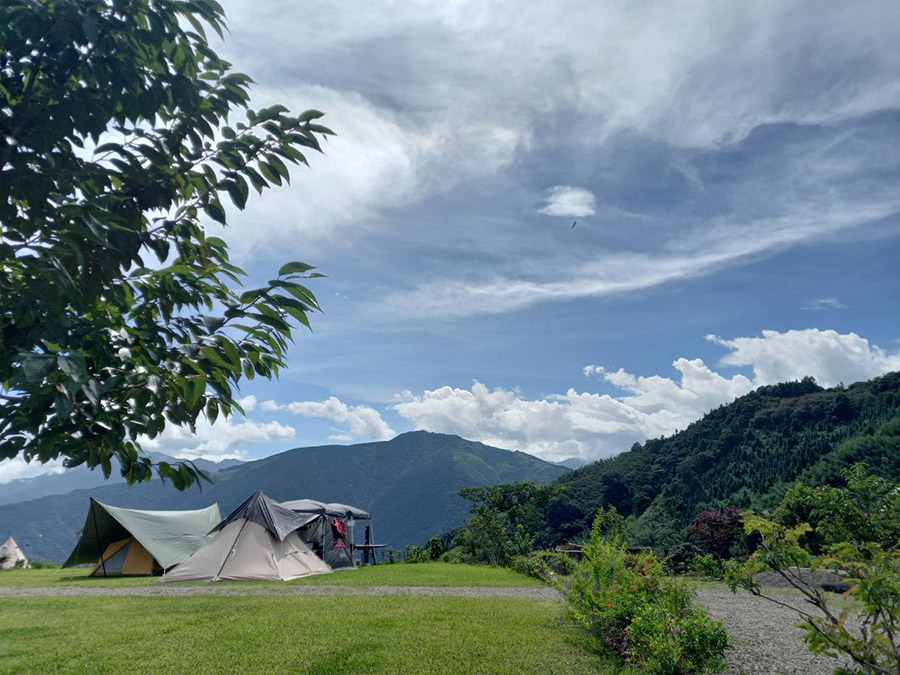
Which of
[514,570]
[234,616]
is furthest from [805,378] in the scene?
[234,616]

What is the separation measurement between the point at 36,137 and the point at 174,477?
1492 mm

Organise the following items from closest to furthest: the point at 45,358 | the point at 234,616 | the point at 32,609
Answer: the point at 45,358 → the point at 234,616 → the point at 32,609

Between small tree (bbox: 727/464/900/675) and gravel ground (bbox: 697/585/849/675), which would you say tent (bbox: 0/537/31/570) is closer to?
gravel ground (bbox: 697/585/849/675)

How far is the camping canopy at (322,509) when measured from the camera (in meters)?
21.6

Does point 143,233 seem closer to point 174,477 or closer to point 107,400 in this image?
point 107,400

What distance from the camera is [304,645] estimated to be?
23.9 ft

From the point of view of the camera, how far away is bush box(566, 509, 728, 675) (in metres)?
5.83

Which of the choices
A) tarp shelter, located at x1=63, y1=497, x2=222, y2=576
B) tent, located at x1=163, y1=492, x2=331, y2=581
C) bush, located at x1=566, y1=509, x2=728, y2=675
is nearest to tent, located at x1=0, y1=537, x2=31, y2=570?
tarp shelter, located at x1=63, y1=497, x2=222, y2=576

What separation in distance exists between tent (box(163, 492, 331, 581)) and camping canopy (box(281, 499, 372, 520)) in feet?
7.90

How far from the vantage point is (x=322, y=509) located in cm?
2164

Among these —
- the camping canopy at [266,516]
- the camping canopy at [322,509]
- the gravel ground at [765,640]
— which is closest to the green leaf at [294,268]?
the gravel ground at [765,640]

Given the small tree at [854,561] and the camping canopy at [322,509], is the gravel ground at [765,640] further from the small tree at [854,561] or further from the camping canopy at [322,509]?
the camping canopy at [322,509]

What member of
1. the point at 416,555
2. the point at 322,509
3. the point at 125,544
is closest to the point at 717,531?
the point at 416,555

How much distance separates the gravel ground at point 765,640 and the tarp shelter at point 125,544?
1762 cm
